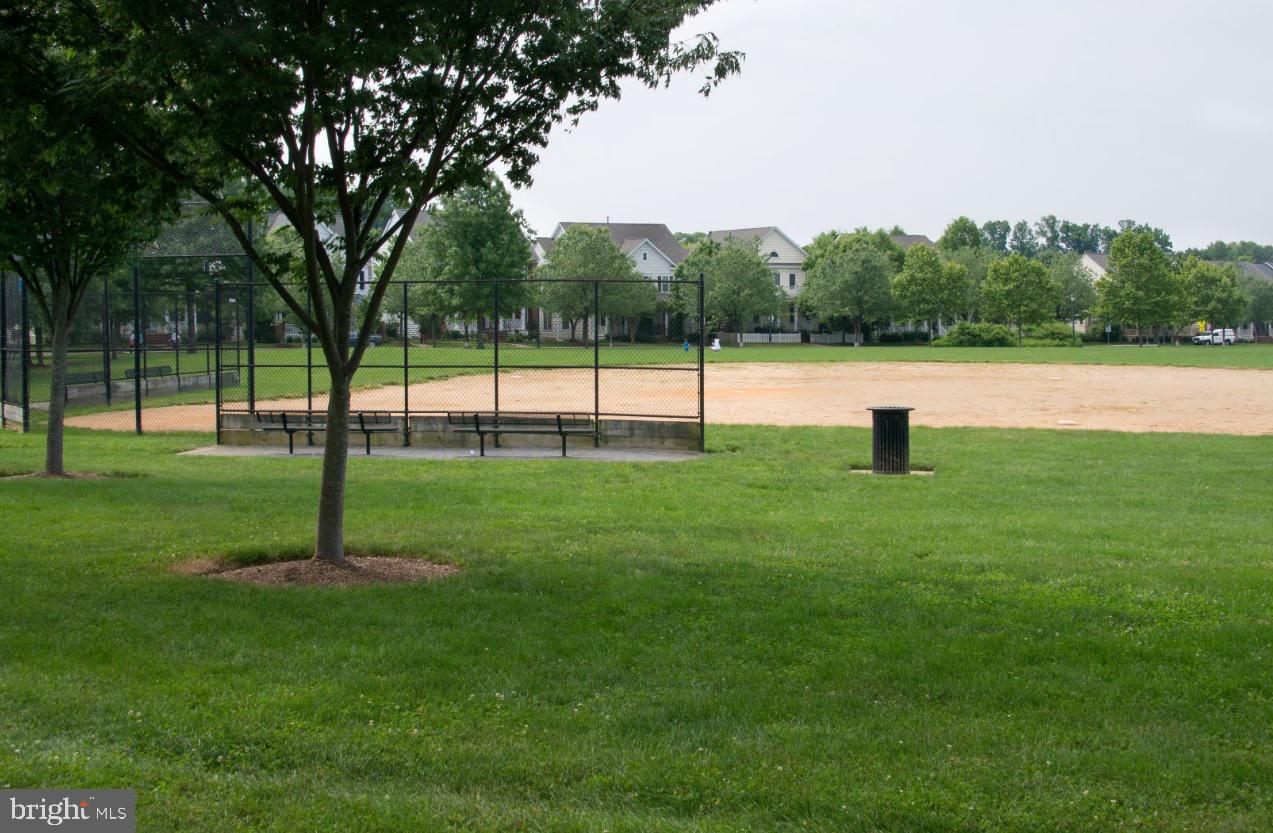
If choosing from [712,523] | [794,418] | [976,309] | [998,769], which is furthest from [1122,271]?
[998,769]

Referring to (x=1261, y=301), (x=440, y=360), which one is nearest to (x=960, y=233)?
(x=1261, y=301)

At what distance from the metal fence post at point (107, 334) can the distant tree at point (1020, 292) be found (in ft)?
257

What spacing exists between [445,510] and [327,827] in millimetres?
8618

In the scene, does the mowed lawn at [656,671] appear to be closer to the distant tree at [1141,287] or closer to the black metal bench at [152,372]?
the black metal bench at [152,372]

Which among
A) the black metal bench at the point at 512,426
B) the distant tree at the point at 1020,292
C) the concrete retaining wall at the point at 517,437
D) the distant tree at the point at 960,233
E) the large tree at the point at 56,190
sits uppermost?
the distant tree at the point at 960,233

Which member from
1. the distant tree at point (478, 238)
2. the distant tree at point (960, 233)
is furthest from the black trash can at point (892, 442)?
the distant tree at point (960, 233)

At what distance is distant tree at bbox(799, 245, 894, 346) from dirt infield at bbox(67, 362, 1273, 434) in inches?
1769

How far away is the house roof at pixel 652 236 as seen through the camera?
107875mm

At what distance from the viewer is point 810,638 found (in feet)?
23.7

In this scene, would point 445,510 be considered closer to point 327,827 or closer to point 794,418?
point 327,827

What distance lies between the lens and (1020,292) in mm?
96125

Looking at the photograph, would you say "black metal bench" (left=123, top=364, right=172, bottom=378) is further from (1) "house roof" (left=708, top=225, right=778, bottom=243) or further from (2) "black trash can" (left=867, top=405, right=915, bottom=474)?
(1) "house roof" (left=708, top=225, right=778, bottom=243)

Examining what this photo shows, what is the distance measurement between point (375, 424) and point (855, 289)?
260 feet

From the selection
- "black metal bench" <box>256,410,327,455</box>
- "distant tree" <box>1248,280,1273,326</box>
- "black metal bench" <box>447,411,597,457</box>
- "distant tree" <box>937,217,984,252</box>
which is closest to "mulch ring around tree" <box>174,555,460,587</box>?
"black metal bench" <box>447,411,597,457</box>
